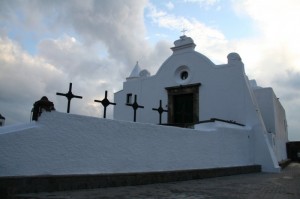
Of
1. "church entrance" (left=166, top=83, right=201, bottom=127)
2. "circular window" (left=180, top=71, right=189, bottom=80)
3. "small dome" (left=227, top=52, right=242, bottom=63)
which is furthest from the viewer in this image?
→ "circular window" (left=180, top=71, right=189, bottom=80)

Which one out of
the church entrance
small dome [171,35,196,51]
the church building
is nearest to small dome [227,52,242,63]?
the church building

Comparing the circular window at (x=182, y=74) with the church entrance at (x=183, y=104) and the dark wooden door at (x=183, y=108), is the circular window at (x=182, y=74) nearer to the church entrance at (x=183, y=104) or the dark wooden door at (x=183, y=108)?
the church entrance at (x=183, y=104)

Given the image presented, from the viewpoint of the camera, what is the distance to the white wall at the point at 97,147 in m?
6.59

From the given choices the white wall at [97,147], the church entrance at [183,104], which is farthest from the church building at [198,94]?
the white wall at [97,147]

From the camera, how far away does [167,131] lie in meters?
10.2

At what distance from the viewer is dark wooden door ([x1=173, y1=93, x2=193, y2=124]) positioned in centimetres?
1712

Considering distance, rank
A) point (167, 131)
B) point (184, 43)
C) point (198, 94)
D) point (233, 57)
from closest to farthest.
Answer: point (167, 131) → point (233, 57) → point (198, 94) → point (184, 43)

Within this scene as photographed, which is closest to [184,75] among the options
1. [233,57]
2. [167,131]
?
[233,57]

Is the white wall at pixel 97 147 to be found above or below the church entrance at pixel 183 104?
below

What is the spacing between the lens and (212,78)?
53.9ft

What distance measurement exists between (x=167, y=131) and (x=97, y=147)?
9.74ft

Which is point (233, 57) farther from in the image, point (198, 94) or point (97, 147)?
point (97, 147)

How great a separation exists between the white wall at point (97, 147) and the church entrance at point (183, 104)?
4694mm

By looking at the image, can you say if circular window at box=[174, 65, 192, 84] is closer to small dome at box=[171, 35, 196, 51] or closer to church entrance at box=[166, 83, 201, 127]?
→ church entrance at box=[166, 83, 201, 127]
